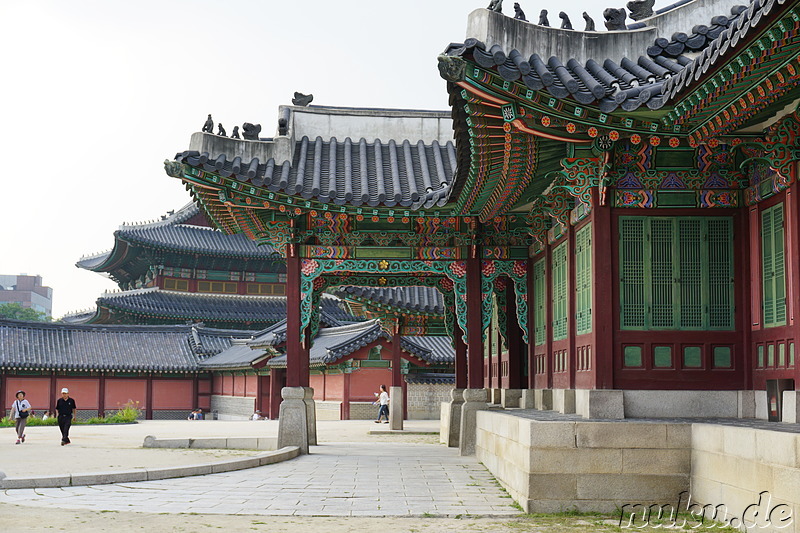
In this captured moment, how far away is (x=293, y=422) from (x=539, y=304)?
558 cm

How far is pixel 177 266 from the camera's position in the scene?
6162 centimetres

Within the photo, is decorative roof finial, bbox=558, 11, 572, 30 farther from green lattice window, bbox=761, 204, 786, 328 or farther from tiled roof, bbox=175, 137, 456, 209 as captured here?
tiled roof, bbox=175, 137, 456, 209

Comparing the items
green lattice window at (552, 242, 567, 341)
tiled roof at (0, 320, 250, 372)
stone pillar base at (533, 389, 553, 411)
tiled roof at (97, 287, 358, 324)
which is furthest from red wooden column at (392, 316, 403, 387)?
tiled roof at (97, 287, 358, 324)

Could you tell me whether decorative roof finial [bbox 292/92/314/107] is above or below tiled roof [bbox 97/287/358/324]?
above

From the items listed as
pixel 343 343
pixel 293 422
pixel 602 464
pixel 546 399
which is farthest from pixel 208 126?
pixel 343 343

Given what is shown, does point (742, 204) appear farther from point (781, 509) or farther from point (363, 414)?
point (363, 414)

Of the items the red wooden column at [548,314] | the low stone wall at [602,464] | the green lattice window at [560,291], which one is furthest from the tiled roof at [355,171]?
the low stone wall at [602,464]

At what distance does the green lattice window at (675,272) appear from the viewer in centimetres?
1262

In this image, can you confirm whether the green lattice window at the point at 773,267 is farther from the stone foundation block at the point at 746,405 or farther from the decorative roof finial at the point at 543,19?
the decorative roof finial at the point at 543,19

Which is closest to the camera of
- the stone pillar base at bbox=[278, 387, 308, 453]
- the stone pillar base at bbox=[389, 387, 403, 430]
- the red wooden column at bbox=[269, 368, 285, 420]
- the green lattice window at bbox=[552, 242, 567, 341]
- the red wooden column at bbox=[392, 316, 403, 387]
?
the green lattice window at bbox=[552, 242, 567, 341]

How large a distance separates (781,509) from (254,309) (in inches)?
2197

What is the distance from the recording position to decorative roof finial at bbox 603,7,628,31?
1412cm

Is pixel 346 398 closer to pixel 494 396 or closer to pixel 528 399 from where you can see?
pixel 494 396

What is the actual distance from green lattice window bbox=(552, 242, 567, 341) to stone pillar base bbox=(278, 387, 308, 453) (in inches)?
227
